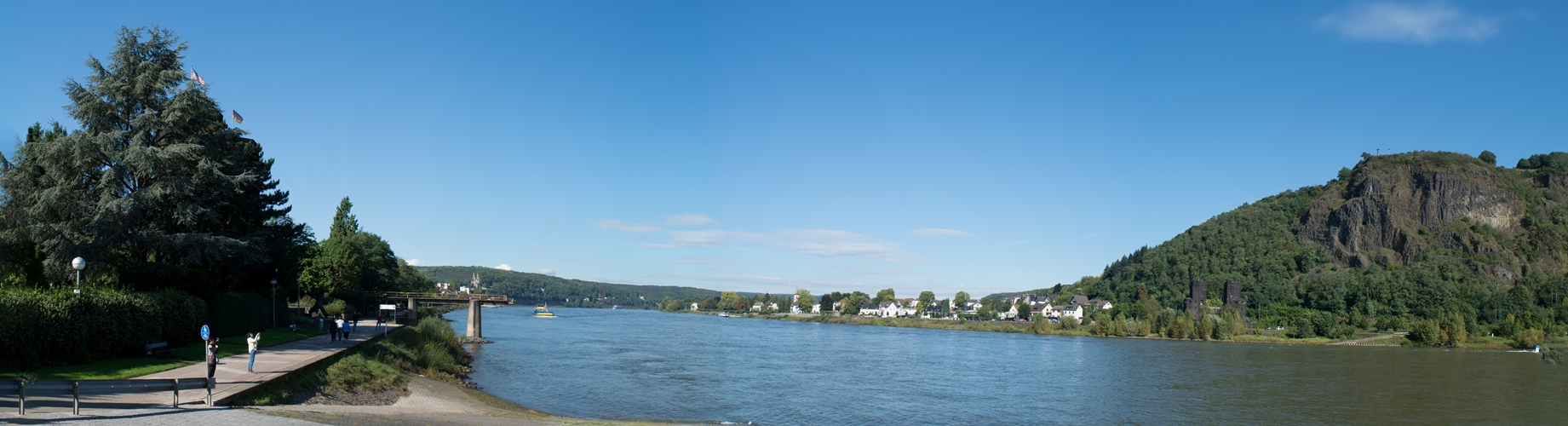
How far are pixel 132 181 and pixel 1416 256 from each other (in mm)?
212063

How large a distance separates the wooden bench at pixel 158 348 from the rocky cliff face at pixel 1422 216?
689 ft

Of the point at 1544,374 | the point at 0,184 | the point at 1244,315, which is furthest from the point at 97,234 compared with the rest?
the point at 1244,315

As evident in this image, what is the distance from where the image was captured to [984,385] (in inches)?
1706

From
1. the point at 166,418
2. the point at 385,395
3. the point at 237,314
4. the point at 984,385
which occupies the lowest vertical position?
the point at 984,385

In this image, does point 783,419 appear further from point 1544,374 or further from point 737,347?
point 1544,374

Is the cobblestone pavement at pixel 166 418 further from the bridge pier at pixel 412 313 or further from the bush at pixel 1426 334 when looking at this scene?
the bush at pixel 1426 334

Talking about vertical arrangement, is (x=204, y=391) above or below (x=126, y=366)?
below

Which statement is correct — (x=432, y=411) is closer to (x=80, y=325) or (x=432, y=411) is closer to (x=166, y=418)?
(x=166, y=418)

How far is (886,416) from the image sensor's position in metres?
30.1

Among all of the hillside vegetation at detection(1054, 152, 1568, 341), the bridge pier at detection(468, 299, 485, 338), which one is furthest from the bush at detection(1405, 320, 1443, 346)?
the bridge pier at detection(468, 299, 485, 338)

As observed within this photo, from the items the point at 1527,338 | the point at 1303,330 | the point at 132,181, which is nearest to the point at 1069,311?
the point at 1303,330

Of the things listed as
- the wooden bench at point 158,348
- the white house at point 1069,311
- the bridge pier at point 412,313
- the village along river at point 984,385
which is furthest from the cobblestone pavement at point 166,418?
the white house at point 1069,311

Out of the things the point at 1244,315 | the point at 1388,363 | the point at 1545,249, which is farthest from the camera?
the point at 1545,249

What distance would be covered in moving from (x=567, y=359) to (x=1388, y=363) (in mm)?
64942
